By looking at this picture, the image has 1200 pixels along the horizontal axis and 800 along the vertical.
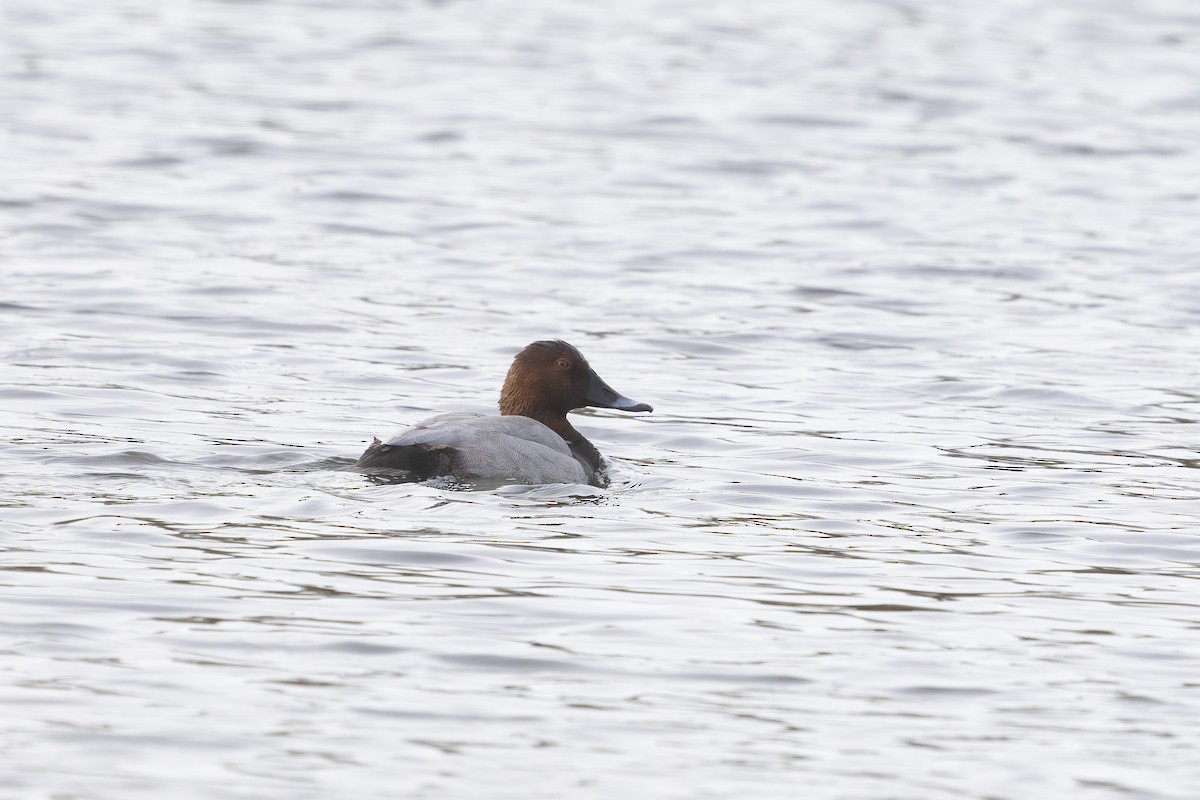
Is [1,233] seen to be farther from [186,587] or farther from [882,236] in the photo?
[186,587]

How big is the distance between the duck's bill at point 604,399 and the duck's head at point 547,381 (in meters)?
0.01

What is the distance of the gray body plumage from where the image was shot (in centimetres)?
902

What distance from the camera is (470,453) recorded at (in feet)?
29.6

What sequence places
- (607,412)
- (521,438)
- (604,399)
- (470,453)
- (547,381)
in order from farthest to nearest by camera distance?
(607,412) < (604,399) < (547,381) < (521,438) < (470,453)

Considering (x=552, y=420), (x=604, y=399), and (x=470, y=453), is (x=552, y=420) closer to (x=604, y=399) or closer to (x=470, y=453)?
(x=604, y=399)

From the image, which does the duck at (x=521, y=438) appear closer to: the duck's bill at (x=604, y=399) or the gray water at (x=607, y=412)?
the duck's bill at (x=604, y=399)

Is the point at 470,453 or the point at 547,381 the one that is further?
the point at 547,381

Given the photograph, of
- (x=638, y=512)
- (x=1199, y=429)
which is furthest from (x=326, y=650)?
(x=1199, y=429)

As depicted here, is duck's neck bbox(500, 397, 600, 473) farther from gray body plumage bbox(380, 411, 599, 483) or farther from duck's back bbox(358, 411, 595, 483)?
duck's back bbox(358, 411, 595, 483)

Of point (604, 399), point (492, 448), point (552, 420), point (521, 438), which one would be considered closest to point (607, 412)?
point (604, 399)

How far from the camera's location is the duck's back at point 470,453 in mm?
8992

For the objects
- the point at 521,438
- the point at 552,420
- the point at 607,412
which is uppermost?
the point at 521,438

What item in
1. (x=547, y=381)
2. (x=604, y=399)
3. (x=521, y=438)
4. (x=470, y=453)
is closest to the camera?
(x=470, y=453)

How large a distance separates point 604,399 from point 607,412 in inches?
64.1
